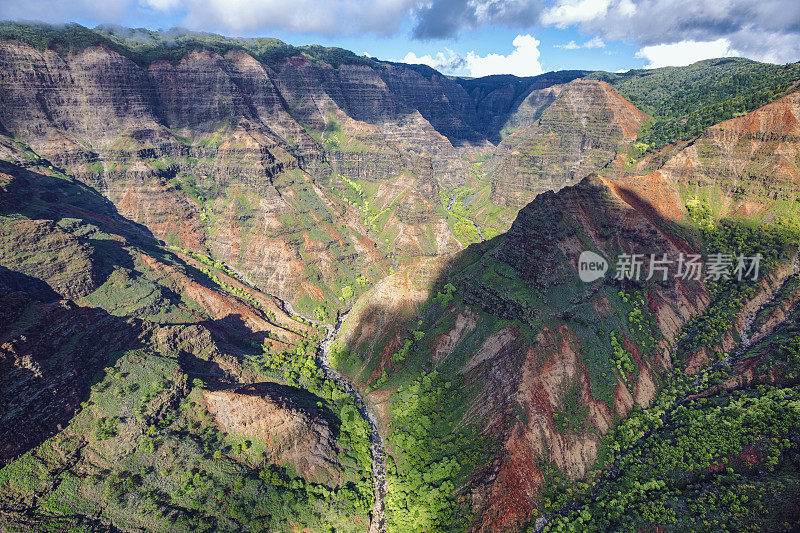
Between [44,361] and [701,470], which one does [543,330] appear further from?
[44,361]

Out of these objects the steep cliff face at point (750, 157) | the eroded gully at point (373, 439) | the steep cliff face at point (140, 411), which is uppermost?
the steep cliff face at point (750, 157)

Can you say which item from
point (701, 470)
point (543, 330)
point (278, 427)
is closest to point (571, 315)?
point (543, 330)

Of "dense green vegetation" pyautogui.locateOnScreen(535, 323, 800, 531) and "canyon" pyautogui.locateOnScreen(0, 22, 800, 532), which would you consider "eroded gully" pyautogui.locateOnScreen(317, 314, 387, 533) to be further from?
"dense green vegetation" pyautogui.locateOnScreen(535, 323, 800, 531)

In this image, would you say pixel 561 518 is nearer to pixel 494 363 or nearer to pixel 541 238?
pixel 494 363

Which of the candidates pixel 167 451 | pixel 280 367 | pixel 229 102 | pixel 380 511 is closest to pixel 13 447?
pixel 167 451

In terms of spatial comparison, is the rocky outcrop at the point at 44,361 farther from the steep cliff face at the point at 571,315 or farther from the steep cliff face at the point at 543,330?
the steep cliff face at the point at 543,330

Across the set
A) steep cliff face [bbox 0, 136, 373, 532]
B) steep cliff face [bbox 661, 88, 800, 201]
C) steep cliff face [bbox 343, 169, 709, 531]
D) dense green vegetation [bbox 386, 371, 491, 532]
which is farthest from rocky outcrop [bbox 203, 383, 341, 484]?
steep cliff face [bbox 661, 88, 800, 201]

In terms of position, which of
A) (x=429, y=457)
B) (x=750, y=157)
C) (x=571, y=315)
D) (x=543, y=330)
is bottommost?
(x=429, y=457)

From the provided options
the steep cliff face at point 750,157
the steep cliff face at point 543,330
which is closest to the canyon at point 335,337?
the steep cliff face at point 543,330
